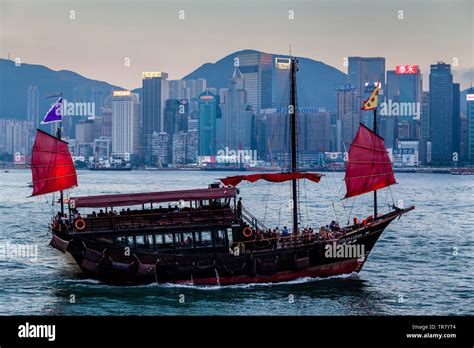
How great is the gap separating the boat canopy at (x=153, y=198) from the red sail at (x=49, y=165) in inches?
279

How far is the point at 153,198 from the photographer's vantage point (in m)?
36.8

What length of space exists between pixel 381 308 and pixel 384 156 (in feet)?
38.6

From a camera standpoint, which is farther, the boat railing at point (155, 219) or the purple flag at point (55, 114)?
the purple flag at point (55, 114)

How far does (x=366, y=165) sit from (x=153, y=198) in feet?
42.2

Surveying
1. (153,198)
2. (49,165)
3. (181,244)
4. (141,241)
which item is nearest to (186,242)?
(181,244)

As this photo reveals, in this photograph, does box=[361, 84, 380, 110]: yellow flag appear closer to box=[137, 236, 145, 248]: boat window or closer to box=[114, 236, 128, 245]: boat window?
box=[137, 236, 145, 248]: boat window

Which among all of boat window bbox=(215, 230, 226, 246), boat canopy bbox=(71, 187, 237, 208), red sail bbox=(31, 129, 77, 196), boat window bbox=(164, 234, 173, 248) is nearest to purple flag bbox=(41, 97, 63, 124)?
red sail bbox=(31, 129, 77, 196)

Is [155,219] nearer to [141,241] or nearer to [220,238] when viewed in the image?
[141,241]

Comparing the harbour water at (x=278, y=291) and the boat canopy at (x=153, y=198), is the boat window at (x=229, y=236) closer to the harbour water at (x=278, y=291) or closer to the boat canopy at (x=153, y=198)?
the boat canopy at (x=153, y=198)

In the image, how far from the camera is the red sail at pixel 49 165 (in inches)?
1695

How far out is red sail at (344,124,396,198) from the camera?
144ft
